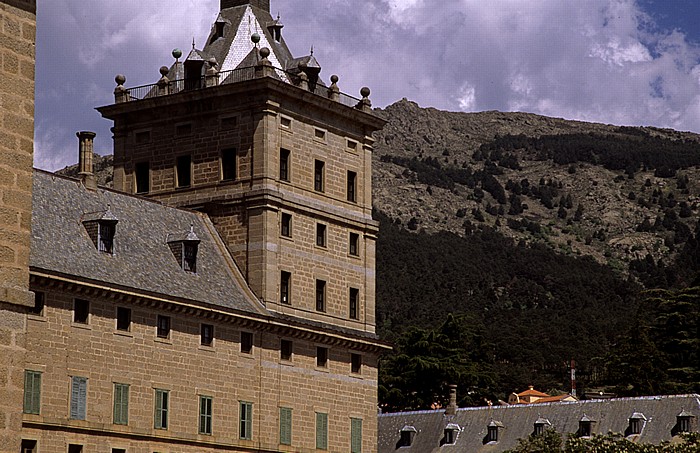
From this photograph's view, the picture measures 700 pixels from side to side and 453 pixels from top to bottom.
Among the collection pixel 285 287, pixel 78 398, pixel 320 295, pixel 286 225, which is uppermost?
pixel 286 225

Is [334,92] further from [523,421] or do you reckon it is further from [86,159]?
[523,421]

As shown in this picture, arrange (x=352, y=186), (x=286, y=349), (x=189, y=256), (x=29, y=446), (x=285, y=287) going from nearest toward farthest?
(x=29, y=446) → (x=189, y=256) → (x=286, y=349) → (x=285, y=287) → (x=352, y=186)

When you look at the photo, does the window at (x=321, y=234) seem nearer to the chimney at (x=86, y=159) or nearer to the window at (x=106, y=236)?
the chimney at (x=86, y=159)

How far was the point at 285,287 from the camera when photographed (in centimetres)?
6594

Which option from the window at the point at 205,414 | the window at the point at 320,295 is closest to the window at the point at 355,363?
the window at the point at 320,295

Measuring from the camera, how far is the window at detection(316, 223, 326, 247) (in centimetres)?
6812

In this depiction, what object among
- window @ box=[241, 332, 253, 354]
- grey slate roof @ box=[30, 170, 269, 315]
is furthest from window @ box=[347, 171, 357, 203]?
window @ box=[241, 332, 253, 354]

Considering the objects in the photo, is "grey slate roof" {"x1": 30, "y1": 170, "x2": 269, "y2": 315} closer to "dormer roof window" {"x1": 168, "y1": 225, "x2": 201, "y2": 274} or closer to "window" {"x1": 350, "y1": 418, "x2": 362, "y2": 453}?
"dormer roof window" {"x1": 168, "y1": 225, "x2": 201, "y2": 274}

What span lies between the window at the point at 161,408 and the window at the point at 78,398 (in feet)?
11.7

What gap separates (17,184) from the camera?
824 inches

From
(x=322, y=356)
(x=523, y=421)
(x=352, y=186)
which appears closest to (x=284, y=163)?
(x=352, y=186)

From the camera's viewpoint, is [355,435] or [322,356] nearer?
[322,356]

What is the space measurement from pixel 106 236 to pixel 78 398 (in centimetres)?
652

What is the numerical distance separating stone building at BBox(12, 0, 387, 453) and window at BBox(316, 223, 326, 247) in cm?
6
